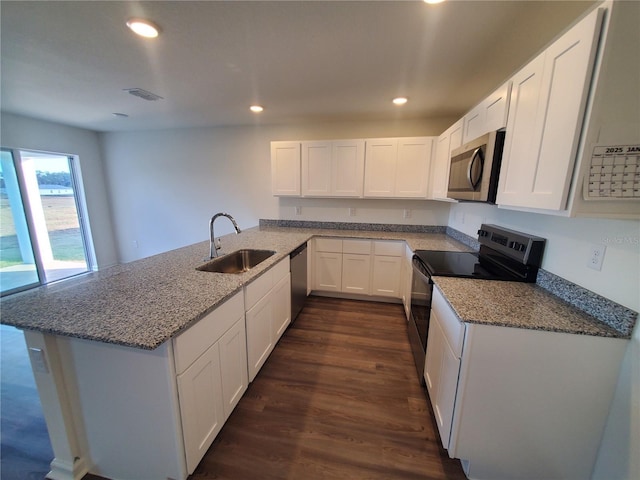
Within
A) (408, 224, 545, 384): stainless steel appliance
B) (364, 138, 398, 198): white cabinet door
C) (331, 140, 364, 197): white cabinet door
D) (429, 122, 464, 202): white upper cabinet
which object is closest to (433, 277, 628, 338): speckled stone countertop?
(408, 224, 545, 384): stainless steel appliance

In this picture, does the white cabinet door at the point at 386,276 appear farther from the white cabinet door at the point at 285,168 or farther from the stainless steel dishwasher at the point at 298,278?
the white cabinet door at the point at 285,168

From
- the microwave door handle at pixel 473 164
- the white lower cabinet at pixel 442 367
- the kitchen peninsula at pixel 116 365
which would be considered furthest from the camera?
the microwave door handle at pixel 473 164

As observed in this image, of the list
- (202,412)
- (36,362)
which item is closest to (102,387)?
(36,362)

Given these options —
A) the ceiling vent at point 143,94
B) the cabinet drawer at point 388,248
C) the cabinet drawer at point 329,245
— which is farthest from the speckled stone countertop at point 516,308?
the ceiling vent at point 143,94

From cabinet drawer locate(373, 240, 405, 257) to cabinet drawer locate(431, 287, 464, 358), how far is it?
1.39 metres

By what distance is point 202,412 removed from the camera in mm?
1286

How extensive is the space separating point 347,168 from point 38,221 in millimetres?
4706

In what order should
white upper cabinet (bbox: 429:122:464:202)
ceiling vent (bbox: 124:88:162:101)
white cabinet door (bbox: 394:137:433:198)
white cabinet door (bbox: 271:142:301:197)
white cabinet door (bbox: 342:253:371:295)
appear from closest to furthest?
1. white upper cabinet (bbox: 429:122:464:202)
2. ceiling vent (bbox: 124:88:162:101)
3. white cabinet door (bbox: 394:137:433:198)
4. white cabinet door (bbox: 342:253:371:295)
5. white cabinet door (bbox: 271:142:301:197)

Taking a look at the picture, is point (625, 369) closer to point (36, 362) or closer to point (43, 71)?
point (36, 362)

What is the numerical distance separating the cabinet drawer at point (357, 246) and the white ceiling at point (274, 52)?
159 centimetres

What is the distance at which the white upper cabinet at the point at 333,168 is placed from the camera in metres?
3.17

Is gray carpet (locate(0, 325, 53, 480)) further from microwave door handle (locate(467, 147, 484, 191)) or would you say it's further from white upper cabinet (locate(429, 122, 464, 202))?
white upper cabinet (locate(429, 122, 464, 202))

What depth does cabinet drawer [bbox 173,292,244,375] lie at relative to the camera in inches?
43.3

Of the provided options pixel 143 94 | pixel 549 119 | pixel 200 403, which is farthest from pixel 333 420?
pixel 143 94
